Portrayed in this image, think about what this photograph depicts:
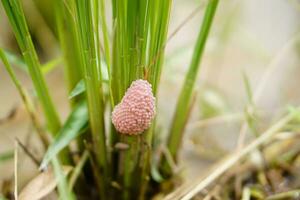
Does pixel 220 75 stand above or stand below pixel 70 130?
below

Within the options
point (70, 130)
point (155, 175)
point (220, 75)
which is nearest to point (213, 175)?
point (155, 175)

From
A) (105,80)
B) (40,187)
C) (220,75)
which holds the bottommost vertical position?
(220,75)

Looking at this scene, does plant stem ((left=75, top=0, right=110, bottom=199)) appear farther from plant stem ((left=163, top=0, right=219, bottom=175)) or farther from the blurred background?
the blurred background

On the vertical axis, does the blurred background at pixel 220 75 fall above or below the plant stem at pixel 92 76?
below

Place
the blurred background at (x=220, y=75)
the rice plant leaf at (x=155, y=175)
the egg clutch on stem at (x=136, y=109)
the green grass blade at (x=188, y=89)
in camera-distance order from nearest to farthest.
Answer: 1. the egg clutch on stem at (x=136, y=109)
2. the green grass blade at (x=188, y=89)
3. the rice plant leaf at (x=155, y=175)
4. the blurred background at (x=220, y=75)

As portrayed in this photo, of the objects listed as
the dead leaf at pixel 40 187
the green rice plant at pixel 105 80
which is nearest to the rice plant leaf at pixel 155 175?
the green rice plant at pixel 105 80

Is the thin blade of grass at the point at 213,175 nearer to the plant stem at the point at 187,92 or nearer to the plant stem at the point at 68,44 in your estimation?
the plant stem at the point at 187,92

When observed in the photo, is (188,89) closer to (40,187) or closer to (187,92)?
(187,92)

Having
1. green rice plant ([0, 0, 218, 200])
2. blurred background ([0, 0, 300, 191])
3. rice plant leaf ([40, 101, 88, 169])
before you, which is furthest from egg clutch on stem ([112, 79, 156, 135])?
blurred background ([0, 0, 300, 191])
